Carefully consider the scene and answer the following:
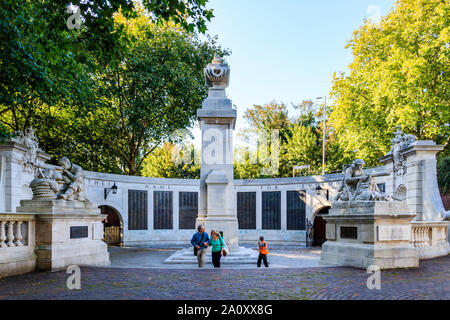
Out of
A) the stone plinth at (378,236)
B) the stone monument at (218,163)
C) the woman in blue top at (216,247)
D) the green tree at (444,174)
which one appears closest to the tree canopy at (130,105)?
the stone monument at (218,163)

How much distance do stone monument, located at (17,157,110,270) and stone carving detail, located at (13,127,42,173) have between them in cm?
786

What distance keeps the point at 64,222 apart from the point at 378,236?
31.7 feet

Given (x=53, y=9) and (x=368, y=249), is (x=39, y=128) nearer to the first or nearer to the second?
(x=53, y=9)

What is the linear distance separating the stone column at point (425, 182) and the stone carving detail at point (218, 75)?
10218mm

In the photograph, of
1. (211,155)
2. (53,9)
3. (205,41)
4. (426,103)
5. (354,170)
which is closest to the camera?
(53,9)

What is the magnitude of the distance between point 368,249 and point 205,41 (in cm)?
2642

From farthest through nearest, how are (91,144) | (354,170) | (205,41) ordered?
1. (205,41)
2. (91,144)
3. (354,170)

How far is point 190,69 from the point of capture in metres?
30.2

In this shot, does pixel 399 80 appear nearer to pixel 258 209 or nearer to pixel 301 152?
pixel 258 209

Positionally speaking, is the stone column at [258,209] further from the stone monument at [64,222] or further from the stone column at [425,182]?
the stone monument at [64,222]

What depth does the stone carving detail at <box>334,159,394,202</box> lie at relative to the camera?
37.2 feet

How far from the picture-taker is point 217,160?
15836 mm

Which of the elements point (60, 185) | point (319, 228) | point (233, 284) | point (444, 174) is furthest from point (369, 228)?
point (319, 228)

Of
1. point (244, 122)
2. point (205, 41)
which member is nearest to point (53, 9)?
point (205, 41)
